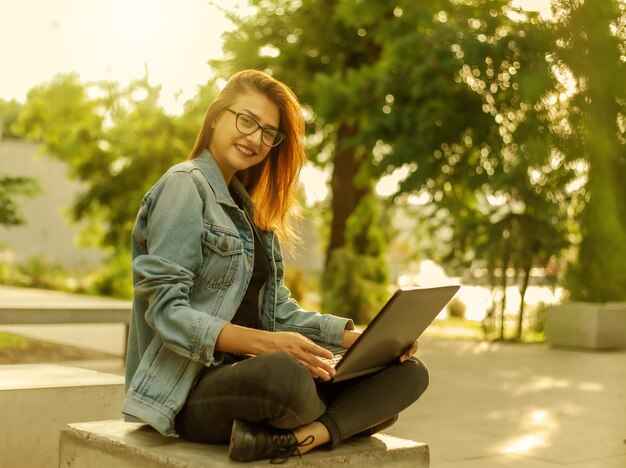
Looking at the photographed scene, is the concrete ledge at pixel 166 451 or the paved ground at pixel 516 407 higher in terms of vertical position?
the concrete ledge at pixel 166 451

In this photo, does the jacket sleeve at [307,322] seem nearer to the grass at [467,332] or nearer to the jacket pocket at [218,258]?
the jacket pocket at [218,258]

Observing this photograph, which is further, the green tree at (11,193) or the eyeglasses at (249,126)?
the green tree at (11,193)

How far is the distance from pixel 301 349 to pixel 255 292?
433mm

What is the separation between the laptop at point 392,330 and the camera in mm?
2699

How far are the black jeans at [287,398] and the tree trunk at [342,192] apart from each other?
14149mm

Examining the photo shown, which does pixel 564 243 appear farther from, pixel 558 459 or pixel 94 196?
pixel 94 196

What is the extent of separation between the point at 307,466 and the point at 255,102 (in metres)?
1.10

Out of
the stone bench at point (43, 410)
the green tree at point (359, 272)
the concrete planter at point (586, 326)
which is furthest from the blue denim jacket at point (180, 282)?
the green tree at point (359, 272)

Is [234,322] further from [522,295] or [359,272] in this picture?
[359,272]

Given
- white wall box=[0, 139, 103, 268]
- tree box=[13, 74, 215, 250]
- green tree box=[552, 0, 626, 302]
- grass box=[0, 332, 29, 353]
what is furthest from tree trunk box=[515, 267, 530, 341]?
white wall box=[0, 139, 103, 268]

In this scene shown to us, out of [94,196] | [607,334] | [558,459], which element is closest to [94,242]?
[94,196]

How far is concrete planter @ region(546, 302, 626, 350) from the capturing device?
11766 millimetres

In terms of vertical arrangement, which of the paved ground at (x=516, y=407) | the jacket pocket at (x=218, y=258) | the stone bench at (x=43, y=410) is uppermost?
the jacket pocket at (x=218, y=258)

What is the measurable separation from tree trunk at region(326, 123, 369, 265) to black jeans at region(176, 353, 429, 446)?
1415cm
